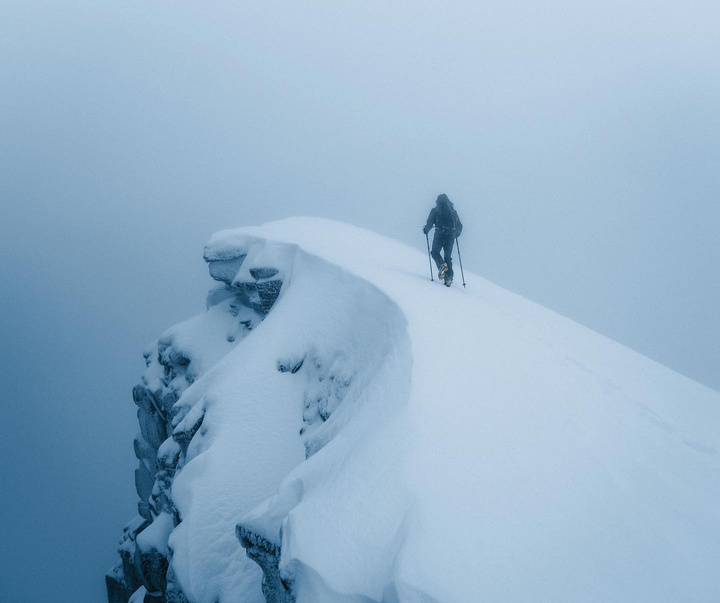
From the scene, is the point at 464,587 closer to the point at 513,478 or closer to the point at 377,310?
the point at 513,478

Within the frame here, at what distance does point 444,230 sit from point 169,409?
10493 mm

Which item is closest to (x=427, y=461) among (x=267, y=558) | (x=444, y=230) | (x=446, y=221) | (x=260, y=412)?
(x=267, y=558)

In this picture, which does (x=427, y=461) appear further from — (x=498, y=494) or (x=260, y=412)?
(x=260, y=412)

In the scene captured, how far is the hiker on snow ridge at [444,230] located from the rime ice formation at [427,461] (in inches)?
23.1

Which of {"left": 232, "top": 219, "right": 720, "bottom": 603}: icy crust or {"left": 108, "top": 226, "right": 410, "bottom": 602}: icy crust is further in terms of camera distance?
{"left": 108, "top": 226, "right": 410, "bottom": 602}: icy crust

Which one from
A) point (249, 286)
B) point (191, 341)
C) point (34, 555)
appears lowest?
point (34, 555)

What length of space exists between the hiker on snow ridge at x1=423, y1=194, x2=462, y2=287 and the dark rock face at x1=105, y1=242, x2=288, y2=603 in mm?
4290

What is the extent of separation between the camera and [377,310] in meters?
8.12

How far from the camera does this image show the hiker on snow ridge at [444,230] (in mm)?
10647

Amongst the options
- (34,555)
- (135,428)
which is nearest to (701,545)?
(34,555)

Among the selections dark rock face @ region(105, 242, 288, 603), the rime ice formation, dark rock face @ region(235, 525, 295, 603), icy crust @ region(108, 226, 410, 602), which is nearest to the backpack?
the rime ice formation

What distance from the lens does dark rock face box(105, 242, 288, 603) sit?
9.50 metres

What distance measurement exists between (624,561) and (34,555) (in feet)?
156

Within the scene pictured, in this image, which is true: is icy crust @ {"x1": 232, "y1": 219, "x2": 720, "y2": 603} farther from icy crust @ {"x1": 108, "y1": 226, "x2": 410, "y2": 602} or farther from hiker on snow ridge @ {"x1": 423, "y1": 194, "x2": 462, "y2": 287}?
hiker on snow ridge @ {"x1": 423, "y1": 194, "x2": 462, "y2": 287}
